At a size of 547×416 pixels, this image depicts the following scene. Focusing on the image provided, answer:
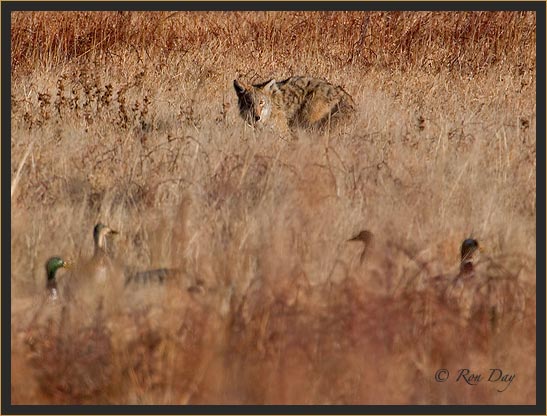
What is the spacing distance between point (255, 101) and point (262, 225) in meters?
2.98

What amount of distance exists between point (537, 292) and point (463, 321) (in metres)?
0.52

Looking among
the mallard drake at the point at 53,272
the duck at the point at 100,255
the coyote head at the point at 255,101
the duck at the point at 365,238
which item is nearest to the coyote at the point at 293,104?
the coyote head at the point at 255,101

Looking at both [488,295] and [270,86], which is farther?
[270,86]

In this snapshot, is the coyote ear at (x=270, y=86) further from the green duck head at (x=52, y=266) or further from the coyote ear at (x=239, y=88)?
the green duck head at (x=52, y=266)

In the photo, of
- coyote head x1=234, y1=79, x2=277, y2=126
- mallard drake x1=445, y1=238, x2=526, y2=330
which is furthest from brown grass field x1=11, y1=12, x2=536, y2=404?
coyote head x1=234, y1=79, x2=277, y2=126

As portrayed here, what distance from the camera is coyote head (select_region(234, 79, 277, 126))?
9.34 m

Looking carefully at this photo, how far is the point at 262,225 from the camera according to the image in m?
6.61

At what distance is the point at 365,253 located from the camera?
20.6 ft

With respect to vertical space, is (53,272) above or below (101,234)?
below

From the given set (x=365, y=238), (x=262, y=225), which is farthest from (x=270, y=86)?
(x=365, y=238)

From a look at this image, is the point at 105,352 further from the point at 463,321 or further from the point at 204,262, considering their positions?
the point at 463,321

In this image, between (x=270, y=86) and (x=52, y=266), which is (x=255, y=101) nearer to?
(x=270, y=86)

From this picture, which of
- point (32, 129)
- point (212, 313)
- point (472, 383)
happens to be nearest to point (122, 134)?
point (32, 129)

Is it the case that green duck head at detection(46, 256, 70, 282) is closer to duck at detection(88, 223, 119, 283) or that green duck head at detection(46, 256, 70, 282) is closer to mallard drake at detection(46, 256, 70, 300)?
mallard drake at detection(46, 256, 70, 300)
